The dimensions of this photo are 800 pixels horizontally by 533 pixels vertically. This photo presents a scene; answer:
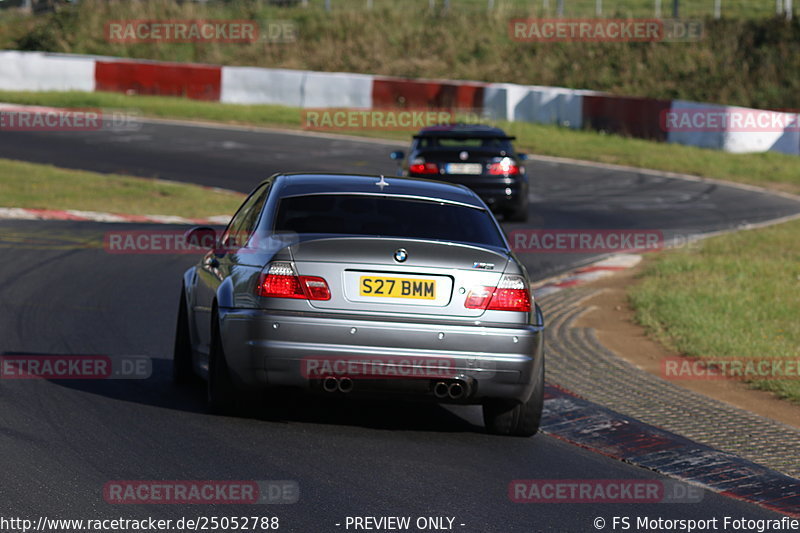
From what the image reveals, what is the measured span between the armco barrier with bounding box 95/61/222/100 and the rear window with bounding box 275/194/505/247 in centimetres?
3178

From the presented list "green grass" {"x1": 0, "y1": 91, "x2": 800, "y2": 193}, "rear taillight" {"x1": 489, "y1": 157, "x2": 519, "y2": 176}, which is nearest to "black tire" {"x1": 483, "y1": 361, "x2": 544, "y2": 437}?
"rear taillight" {"x1": 489, "y1": 157, "x2": 519, "y2": 176}

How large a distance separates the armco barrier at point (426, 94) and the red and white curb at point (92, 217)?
16981 millimetres

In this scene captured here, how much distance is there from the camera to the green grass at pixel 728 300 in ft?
34.9

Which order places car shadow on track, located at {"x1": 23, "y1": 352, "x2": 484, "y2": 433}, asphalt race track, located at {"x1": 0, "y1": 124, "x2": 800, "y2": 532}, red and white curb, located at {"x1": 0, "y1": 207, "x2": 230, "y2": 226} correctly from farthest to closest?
red and white curb, located at {"x1": 0, "y1": 207, "x2": 230, "y2": 226}
car shadow on track, located at {"x1": 23, "y1": 352, "x2": 484, "y2": 433}
asphalt race track, located at {"x1": 0, "y1": 124, "x2": 800, "y2": 532}

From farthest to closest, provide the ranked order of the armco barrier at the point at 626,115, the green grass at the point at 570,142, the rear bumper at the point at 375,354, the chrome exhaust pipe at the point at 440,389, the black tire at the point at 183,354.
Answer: the armco barrier at the point at 626,115 → the green grass at the point at 570,142 → the black tire at the point at 183,354 → the chrome exhaust pipe at the point at 440,389 → the rear bumper at the point at 375,354

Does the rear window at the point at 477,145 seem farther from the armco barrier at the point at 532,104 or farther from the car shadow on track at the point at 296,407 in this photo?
the armco barrier at the point at 532,104

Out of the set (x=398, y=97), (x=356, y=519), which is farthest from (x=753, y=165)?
(x=356, y=519)

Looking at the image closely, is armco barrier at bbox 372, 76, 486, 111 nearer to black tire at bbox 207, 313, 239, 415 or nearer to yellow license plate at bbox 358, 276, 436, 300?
black tire at bbox 207, 313, 239, 415

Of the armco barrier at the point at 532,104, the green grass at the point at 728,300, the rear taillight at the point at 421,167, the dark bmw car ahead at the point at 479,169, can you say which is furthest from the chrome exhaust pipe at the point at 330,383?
the armco barrier at the point at 532,104

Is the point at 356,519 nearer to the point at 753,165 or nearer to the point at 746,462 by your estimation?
the point at 746,462

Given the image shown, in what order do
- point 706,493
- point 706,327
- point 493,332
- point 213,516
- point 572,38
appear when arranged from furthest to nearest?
point 572,38 < point 706,327 < point 493,332 < point 706,493 < point 213,516

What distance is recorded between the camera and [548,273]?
602 inches

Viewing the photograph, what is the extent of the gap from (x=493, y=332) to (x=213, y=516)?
6.79ft

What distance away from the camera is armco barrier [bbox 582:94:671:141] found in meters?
32.3
